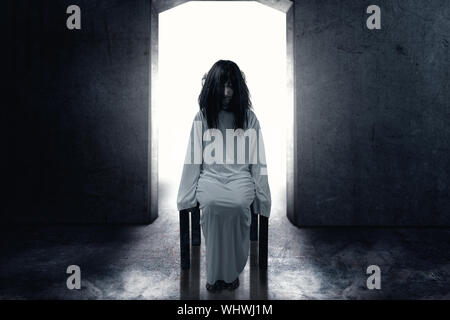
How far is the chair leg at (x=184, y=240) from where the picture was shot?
248 centimetres

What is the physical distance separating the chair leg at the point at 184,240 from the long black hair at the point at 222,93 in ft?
2.37

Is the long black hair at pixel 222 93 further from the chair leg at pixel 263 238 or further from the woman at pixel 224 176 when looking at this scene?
the chair leg at pixel 263 238

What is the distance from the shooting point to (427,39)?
141 inches

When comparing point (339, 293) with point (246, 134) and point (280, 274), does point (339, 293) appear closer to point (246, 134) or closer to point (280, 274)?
point (280, 274)

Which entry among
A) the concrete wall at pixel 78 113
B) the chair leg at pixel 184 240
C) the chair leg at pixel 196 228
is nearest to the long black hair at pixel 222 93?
the chair leg at pixel 184 240

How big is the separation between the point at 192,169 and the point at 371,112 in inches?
89.0

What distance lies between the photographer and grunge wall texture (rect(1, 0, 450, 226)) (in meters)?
3.57

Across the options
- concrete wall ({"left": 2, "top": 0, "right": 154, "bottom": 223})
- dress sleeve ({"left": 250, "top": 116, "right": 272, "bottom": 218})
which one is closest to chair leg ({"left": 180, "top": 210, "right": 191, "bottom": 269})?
dress sleeve ({"left": 250, "top": 116, "right": 272, "bottom": 218})

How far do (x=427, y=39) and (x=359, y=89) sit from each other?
92cm

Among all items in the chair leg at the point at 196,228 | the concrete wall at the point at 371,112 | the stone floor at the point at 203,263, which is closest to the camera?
the stone floor at the point at 203,263

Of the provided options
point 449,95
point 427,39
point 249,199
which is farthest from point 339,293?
point 427,39

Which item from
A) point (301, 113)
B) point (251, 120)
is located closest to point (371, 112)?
point (301, 113)

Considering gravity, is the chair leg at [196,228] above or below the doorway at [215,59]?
below

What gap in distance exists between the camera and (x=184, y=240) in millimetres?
2480
